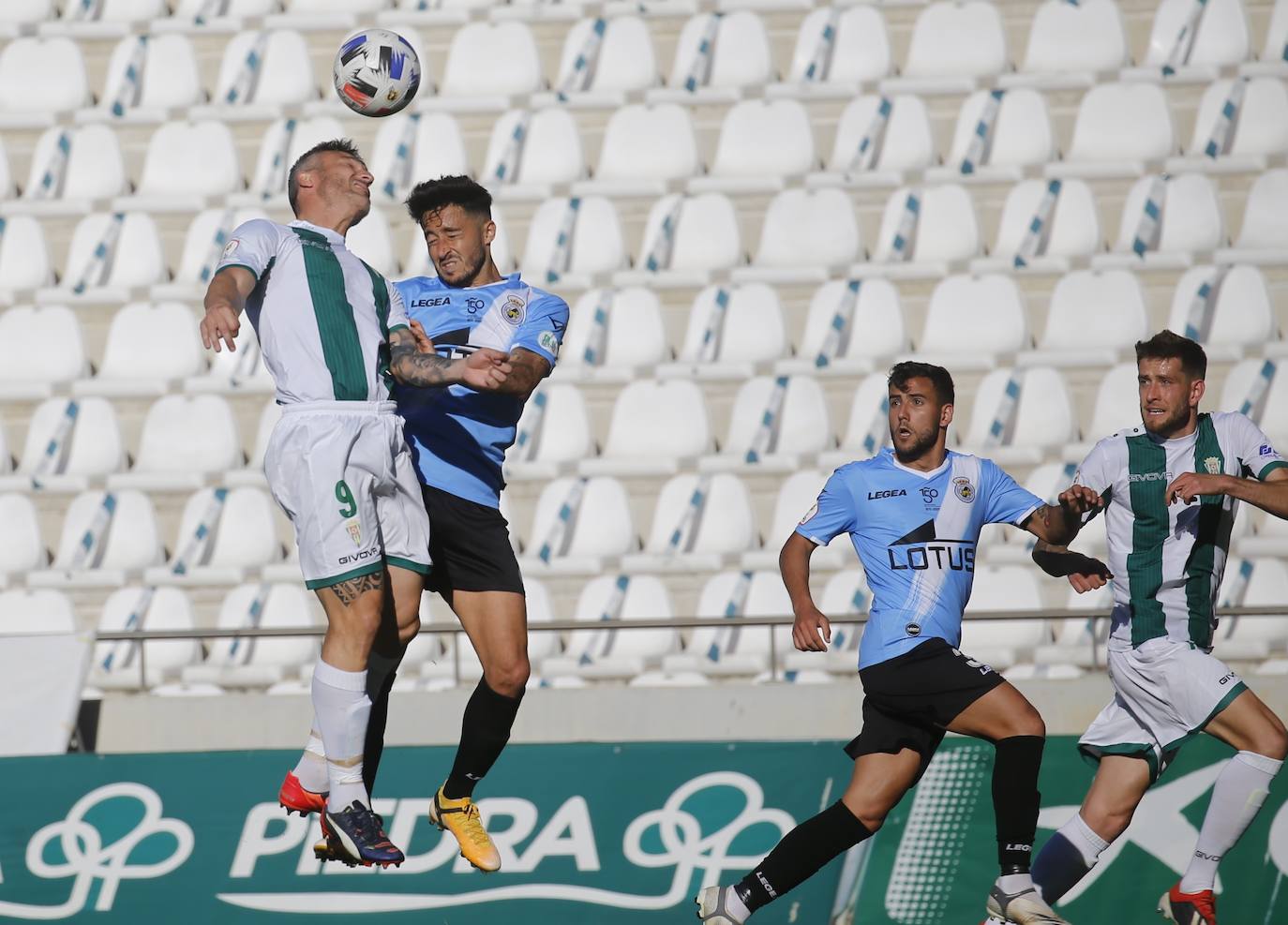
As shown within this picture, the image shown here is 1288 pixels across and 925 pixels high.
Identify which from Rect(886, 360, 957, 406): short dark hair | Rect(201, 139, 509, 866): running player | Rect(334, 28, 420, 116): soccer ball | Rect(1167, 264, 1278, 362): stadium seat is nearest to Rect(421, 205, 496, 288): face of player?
Rect(201, 139, 509, 866): running player

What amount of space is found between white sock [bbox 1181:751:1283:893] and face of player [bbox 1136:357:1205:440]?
Answer: 1190 millimetres

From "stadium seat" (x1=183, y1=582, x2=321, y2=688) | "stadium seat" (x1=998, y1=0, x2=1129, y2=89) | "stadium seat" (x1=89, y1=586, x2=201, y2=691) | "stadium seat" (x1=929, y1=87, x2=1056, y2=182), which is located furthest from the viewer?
"stadium seat" (x1=998, y1=0, x2=1129, y2=89)

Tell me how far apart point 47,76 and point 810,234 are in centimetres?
578

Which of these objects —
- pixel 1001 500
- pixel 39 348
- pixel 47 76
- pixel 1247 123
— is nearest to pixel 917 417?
pixel 1001 500

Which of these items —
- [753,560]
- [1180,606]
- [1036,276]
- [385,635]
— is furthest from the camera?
[1036,276]

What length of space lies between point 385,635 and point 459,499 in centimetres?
51

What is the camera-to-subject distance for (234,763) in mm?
7527

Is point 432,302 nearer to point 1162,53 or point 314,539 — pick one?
point 314,539

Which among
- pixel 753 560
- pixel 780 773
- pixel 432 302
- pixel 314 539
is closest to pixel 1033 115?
pixel 753 560

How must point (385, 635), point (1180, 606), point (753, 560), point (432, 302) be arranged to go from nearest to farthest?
point (385, 635) → point (432, 302) → point (1180, 606) → point (753, 560)

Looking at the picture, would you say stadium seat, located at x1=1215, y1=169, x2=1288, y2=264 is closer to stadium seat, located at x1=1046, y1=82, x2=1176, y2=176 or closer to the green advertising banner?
stadium seat, located at x1=1046, y1=82, x2=1176, y2=176

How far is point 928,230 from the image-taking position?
11.1 m

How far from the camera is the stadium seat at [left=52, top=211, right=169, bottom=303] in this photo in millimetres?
11398

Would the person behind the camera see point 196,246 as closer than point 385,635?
No
